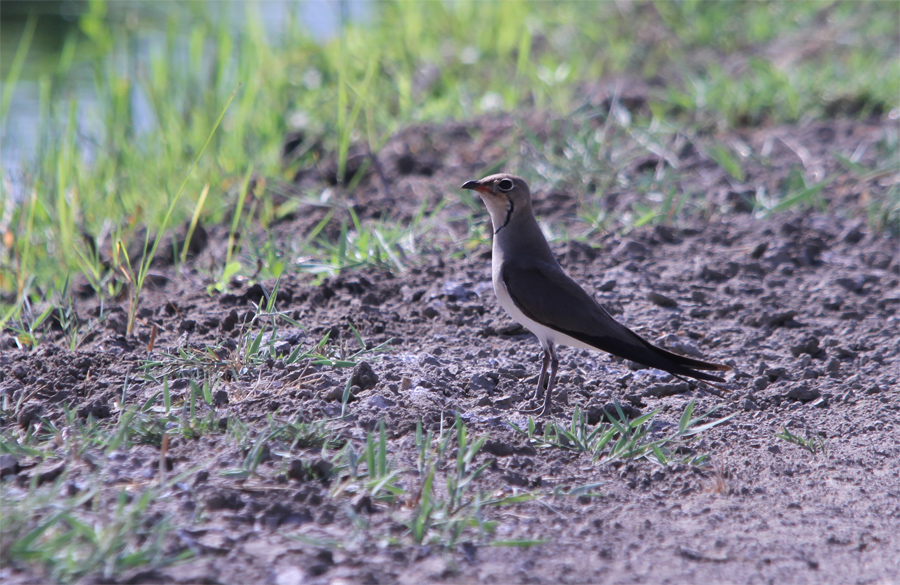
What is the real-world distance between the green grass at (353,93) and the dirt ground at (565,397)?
26 centimetres

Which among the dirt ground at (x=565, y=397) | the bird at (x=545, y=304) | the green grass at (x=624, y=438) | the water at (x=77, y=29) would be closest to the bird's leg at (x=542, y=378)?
the bird at (x=545, y=304)

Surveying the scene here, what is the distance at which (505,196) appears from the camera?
401 cm

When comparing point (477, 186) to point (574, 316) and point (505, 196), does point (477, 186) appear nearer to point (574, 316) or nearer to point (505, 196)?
point (505, 196)

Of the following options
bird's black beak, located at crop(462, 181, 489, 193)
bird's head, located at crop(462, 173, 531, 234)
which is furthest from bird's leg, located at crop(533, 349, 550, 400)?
bird's black beak, located at crop(462, 181, 489, 193)

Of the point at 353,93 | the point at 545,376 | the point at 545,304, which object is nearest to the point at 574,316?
the point at 545,304

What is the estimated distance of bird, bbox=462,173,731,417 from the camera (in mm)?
3428

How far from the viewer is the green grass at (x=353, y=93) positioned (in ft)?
16.2

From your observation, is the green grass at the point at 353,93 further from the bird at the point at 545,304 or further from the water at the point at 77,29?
the bird at the point at 545,304

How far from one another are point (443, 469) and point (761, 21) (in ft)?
21.4

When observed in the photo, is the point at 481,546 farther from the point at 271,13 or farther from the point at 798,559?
the point at 271,13

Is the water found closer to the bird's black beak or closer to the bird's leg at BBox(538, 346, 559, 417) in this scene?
the bird's black beak

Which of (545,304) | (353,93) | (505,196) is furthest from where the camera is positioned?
(353,93)

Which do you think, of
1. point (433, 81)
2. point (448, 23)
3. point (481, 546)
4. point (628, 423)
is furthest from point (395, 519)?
point (448, 23)

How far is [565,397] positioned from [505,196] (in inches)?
36.4
